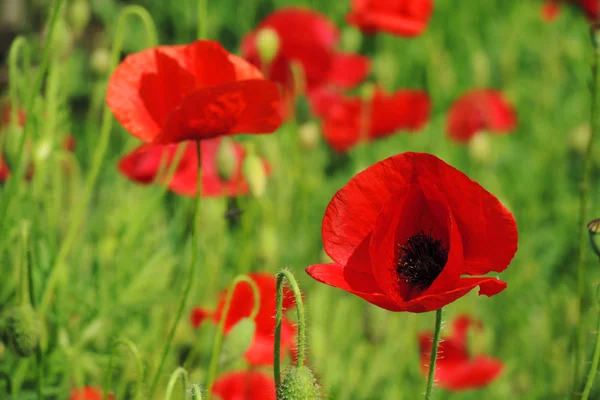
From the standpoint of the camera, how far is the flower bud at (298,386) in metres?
0.81

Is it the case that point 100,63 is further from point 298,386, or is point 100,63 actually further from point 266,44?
point 298,386

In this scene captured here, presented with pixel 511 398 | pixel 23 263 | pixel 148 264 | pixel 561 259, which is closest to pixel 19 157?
pixel 23 263

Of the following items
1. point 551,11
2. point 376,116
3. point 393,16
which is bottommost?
point 376,116

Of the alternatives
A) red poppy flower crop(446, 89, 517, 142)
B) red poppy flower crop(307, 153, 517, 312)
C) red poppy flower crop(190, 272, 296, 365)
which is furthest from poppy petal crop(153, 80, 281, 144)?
red poppy flower crop(446, 89, 517, 142)

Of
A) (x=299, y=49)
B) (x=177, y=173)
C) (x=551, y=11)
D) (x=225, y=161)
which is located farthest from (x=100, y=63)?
(x=551, y=11)

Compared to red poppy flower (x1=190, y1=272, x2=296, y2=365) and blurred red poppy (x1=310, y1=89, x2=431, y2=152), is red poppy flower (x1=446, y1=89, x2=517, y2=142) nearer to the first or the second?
blurred red poppy (x1=310, y1=89, x2=431, y2=152)

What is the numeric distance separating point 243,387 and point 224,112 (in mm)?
555

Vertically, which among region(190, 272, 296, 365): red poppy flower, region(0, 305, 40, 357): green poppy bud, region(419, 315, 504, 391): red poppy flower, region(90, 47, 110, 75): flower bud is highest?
region(90, 47, 110, 75): flower bud

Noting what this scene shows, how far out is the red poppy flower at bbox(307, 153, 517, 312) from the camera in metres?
0.83

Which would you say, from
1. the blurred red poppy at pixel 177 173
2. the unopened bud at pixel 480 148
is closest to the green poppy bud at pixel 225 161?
the blurred red poppy at pixel 177 173

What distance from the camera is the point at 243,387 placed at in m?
1.47

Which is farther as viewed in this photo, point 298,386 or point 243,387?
point 243,387

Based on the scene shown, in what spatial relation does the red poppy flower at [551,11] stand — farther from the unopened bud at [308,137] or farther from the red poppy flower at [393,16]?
the unopened bud at [308,137]

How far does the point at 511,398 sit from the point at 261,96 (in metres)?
1.16
